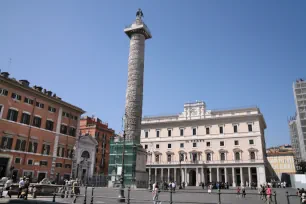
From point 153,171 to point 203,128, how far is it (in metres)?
12.3

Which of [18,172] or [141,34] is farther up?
[141,34]

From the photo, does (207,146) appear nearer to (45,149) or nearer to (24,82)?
(45,149)

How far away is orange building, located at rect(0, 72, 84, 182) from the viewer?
2098 centimetres

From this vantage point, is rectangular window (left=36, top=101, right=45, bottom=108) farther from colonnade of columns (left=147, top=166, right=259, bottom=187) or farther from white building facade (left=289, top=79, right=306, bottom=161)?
white building facade (left=289, top=79, right=306, bottom=161)

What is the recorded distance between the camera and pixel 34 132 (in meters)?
23.5

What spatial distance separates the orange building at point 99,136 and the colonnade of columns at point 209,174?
9.84m

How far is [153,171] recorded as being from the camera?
46.8 m

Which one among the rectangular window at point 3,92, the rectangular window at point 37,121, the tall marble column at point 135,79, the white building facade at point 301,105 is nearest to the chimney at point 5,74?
the rectangular window at point 3,92

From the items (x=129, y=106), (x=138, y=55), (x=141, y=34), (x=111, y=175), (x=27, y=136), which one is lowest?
(x=111, y=175)

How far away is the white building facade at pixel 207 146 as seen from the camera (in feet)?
133

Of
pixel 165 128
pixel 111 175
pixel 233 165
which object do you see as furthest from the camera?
pixel 165 128

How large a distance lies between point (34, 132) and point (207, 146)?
29.1 metres

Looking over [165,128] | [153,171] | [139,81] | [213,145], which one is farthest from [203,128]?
[139,81]

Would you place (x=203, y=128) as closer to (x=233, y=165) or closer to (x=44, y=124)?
(x=233, y=165)
